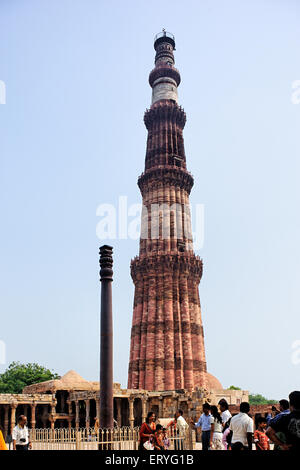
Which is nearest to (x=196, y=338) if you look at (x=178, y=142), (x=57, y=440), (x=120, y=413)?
(x=120, y=413)

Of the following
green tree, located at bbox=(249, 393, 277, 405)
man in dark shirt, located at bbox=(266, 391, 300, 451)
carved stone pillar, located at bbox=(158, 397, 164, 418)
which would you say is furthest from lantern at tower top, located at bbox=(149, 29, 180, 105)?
green tree, located at bbox=(249, 393, 277, 405)

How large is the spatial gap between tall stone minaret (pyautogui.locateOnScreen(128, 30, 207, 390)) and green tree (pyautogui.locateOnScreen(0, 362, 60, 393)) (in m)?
19.0

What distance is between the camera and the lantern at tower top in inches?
1694

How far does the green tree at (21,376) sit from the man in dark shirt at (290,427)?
49.4m

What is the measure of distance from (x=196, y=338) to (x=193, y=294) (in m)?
3.37

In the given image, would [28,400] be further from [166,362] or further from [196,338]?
[196,338]

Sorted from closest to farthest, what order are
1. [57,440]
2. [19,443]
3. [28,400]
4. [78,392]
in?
[19,443] → [57,440] → [28,400] → [78,392]

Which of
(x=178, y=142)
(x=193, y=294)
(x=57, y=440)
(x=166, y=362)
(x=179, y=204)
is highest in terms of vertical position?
(x=178, y=142)

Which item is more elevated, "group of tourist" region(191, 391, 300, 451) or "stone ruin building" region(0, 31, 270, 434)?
"stone ruin building" region(0, 31, 270, 434)

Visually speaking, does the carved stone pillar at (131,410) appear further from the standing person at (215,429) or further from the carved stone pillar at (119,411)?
the standing person at (215,429)

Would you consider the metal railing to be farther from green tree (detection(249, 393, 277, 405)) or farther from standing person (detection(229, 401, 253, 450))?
green tree (detection(249, 393, 277, 405))

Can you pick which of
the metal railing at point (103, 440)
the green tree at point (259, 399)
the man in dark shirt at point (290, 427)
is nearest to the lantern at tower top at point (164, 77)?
the metal railing at point (103, 440)
